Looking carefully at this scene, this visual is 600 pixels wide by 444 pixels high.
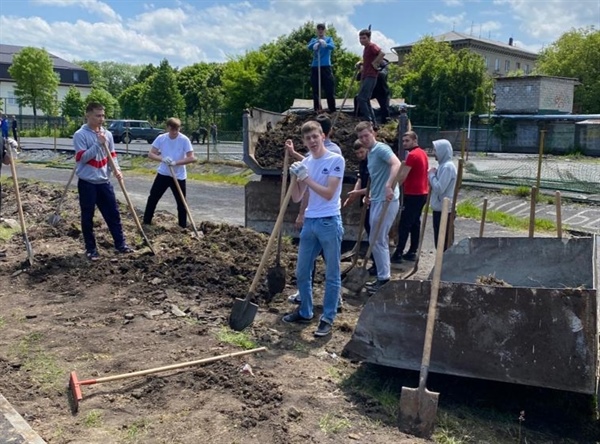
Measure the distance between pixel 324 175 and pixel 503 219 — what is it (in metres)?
8.15

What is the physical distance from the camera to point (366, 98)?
9.76 m

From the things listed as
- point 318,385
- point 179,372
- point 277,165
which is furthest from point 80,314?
point 277,165

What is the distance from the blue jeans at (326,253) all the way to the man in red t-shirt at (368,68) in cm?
489

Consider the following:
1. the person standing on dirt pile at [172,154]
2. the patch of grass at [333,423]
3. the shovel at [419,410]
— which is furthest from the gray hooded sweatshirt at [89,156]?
the shovel at [419,410]

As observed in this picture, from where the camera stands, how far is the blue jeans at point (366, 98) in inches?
376

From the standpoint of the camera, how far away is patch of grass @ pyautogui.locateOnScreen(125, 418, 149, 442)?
345cm

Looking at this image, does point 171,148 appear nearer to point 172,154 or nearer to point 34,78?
point 172,154

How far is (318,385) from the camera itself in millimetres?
4246

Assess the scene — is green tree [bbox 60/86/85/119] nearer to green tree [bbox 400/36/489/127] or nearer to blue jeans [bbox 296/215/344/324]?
green tree [bbox 400/36/489/127]

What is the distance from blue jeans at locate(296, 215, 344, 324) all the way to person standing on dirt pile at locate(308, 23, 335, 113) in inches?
219

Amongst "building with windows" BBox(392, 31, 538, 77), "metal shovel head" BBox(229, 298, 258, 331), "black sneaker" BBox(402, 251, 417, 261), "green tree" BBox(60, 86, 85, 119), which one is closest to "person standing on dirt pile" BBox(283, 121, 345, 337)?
"metal shovel head" BBox(229, 298, 258, 331)

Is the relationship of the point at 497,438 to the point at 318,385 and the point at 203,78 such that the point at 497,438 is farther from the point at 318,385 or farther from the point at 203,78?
the point at 203,78

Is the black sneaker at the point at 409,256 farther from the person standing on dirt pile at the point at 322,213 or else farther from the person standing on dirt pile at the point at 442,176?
the person standing on dirt pile at the point at 322,213

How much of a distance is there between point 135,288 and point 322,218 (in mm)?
2316
